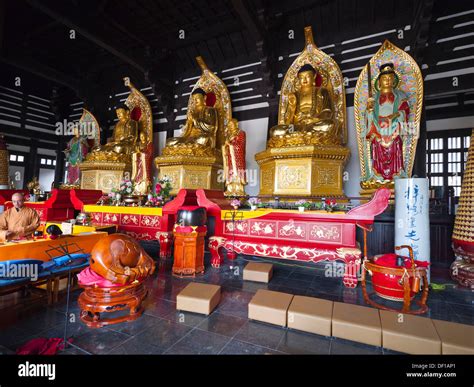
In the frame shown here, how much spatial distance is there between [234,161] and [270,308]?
4442mm

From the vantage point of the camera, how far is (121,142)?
350 inches

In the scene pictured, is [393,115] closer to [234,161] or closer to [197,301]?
[234,161]

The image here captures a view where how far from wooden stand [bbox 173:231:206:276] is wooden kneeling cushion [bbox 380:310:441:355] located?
9.13 ft

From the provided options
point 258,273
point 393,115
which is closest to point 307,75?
point 393,115

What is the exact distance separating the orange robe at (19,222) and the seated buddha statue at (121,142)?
17.8 feet

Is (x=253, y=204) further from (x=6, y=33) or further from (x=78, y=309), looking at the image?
(x=6, y=33)

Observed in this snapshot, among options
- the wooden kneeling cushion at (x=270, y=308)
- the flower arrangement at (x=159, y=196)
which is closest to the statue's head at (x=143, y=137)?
the flower arrangement at (x=159, y=196)

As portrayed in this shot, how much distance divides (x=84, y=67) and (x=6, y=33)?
275 cm

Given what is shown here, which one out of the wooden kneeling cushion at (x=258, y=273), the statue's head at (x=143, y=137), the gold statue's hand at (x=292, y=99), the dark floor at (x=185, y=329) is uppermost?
the gold statue's hand at (x=292, y=99)

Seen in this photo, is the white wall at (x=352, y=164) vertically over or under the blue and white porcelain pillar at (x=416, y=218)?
over

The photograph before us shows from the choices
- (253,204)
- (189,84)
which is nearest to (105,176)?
(189,84)

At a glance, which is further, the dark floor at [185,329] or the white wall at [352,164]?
the white wall at [352,164]

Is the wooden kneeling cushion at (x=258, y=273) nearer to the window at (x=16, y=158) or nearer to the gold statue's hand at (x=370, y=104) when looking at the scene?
the gold statue's hand at (x=370, y=104)

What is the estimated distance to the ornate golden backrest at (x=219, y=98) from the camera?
8016 millimetres
